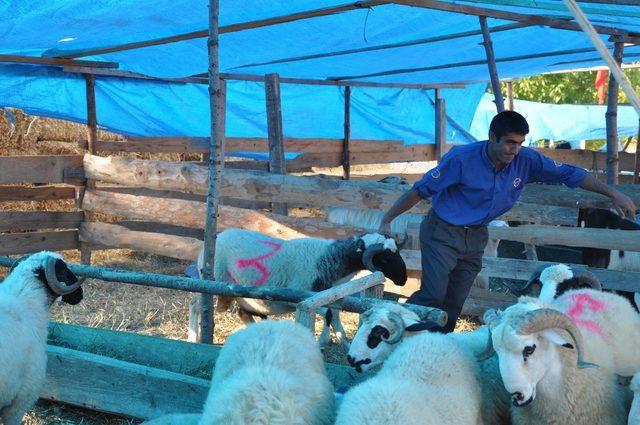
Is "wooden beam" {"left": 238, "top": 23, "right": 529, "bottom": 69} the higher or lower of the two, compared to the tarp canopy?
higher

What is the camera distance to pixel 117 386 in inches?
173

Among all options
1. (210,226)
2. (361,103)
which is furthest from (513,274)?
(361,103)

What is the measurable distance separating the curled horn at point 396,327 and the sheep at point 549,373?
0.41 m

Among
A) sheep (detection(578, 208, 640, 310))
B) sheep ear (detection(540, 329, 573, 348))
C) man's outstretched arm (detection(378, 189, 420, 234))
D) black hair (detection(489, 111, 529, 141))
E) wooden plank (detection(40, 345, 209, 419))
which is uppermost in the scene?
black hair (detection(489, 111, 529, 141))

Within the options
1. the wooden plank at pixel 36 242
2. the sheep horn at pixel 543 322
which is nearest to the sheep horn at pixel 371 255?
the sheep horn at pixel 543 322

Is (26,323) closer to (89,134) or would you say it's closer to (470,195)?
(470,195)

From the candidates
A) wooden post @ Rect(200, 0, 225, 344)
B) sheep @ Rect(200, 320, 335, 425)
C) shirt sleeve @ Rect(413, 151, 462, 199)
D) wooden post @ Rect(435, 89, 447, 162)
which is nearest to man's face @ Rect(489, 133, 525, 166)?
shirt sleeve @ Rect(413, 151, 462, 199)

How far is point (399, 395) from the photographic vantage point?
2.92m

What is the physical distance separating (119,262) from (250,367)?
7742 millimetres

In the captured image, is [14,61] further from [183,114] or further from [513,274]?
[513,274]

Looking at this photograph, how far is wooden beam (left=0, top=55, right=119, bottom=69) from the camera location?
8.05 meters

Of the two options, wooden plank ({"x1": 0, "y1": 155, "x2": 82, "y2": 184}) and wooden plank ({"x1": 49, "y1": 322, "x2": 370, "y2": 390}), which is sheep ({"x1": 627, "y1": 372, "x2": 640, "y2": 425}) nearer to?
wooden plank ({"x1": 49, "y1": 322, "x2": 370, "y2": 390})

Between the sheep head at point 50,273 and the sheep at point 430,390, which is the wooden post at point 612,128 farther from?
the sheep head at point 50,273

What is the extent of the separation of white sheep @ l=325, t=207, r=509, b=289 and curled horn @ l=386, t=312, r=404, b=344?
368 cm
